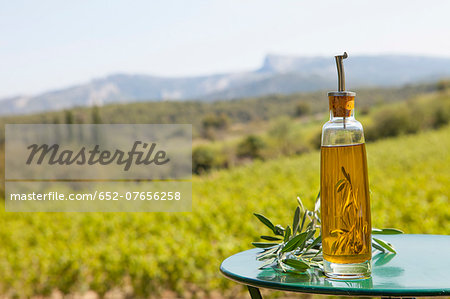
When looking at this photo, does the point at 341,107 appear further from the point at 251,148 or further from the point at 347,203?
the point at 251,148

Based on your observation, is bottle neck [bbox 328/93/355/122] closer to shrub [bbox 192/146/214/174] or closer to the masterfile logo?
the masterfile logo

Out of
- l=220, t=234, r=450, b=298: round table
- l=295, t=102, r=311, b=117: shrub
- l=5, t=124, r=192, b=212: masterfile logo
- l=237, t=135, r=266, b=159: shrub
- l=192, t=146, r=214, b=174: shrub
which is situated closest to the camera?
l=220, t=234, r=450, b=298: round table

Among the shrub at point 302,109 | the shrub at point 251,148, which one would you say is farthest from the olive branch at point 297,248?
the shrub at point 302,109

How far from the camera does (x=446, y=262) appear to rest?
118 centimetres

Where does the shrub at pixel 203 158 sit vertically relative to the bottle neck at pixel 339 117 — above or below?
below

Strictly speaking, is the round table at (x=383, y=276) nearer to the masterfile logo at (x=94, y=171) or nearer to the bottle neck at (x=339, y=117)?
the bottle neck at (x=339, y=117)

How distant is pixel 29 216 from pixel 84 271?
10.7ft

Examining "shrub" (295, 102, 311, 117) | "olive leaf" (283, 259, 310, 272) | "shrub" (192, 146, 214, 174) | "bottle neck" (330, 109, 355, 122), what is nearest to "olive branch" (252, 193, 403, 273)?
"olive leaf" (283, 259, 310, 272)

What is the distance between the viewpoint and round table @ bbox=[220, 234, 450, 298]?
94cm

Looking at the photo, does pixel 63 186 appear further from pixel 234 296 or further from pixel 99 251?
pixel 234 296

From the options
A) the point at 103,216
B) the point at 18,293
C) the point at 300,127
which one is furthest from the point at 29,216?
the point at 300,127

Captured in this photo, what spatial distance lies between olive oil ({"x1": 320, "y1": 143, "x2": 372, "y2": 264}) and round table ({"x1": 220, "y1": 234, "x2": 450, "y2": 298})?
0.07 meters

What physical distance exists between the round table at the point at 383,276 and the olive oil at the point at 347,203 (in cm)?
7

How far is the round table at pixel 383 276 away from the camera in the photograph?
3.08ft
